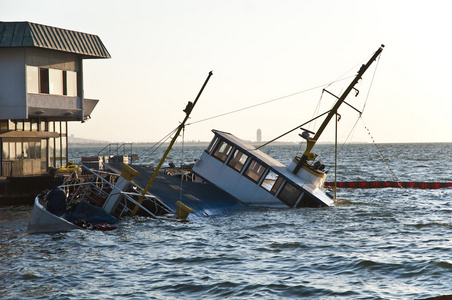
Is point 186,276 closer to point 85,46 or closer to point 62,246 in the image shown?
point 62,246

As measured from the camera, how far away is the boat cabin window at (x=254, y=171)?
33.6 metres

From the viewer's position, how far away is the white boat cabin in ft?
109

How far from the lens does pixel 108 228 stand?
26797mm

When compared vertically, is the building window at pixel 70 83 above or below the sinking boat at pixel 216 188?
above

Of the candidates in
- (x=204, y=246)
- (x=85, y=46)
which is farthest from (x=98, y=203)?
(x=85, y=46)

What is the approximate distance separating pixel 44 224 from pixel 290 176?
1458 centimetres

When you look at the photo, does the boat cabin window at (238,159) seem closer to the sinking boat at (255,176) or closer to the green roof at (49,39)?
the sinking boat at (255,176)

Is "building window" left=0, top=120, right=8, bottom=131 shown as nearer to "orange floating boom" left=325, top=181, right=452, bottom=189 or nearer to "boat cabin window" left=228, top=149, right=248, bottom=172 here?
"boat cabin window" left=228, top=149, right=248, bottom=172

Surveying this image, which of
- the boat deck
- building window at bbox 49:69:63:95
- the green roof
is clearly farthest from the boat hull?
building window at bbox 49:69:63:95

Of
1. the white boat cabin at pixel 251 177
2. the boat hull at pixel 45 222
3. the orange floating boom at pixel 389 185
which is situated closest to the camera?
the boat hull at pixel 45 222

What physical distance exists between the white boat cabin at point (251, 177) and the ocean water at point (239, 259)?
155 cm

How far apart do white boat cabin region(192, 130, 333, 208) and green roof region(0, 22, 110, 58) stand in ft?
49.9

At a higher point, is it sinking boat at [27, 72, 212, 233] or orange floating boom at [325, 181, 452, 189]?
sinking boat at [27, 72, 212, 233]

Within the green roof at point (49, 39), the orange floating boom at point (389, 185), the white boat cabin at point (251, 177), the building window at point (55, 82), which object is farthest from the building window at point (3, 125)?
the orange floating boom at point (389, 185)
